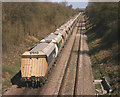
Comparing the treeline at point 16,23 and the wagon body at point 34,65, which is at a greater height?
the treeline at point 16,23

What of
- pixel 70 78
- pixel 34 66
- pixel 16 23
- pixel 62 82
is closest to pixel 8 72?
pixel 34 66

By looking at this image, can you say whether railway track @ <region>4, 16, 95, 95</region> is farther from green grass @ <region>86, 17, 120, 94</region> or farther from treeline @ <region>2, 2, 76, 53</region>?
treeline @ <region>2, 2, 76, 53</region>

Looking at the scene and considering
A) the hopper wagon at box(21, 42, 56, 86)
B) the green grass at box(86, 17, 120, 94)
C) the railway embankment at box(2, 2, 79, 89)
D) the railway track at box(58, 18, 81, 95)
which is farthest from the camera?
the railway embankment at box(2, 2, 79, 89)

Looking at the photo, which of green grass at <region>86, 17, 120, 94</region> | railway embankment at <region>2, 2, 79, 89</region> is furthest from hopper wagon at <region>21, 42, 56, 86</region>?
green grass at <region>86, 17, 120, 94</region>

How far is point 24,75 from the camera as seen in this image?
15.1 m

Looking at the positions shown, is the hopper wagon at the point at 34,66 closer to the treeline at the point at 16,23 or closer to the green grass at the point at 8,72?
the green grass at the point at 8,72

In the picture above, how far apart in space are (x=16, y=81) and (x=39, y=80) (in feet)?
14.1

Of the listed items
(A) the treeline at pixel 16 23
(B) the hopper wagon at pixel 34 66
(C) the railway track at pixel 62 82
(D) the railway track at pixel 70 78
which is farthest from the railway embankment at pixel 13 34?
(D) the railway track at pixel 70 78

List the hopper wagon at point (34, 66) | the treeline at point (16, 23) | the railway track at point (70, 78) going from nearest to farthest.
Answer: the hopper wagon at point (34, 66) < the railway track at point (70, 78) < the treeline at point (16, 23)

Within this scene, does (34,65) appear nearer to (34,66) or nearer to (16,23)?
(34,66)

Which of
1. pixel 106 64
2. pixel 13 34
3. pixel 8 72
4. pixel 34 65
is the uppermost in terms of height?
pixel 13 34

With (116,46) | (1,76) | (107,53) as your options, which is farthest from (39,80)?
(116,46)

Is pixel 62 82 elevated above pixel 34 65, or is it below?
below

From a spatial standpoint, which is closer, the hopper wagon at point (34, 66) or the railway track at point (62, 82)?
the hopper wagon at point (34, 66)
